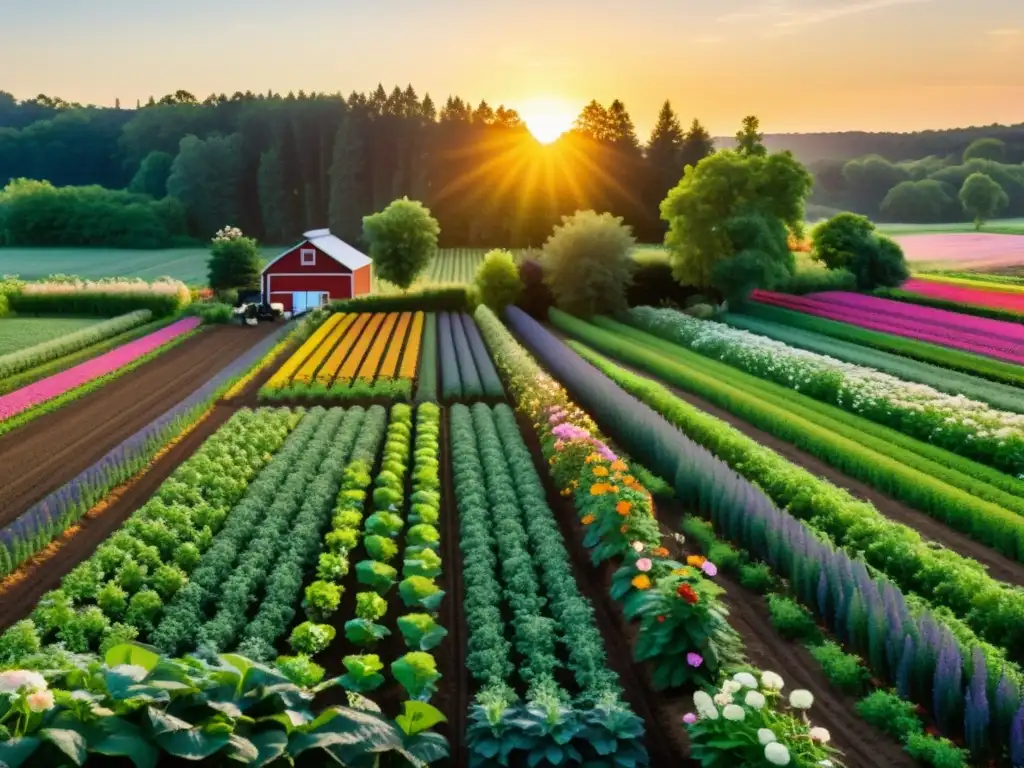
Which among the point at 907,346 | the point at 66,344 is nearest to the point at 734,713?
the point at 907,346

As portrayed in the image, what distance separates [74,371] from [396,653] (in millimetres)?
23683

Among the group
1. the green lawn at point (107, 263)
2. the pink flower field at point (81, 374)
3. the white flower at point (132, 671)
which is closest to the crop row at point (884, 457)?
the white flower at point (132, 671)

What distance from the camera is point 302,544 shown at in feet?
42.2

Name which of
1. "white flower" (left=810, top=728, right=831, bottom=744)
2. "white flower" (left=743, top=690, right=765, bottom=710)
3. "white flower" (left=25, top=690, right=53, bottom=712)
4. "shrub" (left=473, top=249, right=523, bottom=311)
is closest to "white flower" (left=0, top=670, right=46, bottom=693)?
"white flower" (left=25, top=690, right=53, bottom=712)

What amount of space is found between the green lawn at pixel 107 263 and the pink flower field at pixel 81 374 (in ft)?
103

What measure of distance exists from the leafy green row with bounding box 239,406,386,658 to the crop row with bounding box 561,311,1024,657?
7.57 m

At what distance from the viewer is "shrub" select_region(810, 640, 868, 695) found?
9633mm

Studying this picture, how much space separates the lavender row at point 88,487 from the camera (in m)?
13.3

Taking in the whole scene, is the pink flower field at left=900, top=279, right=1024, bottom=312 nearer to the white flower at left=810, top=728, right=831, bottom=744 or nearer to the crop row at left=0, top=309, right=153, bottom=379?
the white flower at left=810, top=728, right=831, bottom=744

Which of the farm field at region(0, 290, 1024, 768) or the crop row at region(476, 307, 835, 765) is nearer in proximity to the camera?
the crop row at region(476, 307, 835, 765)

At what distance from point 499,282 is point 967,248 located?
3798 centimetres

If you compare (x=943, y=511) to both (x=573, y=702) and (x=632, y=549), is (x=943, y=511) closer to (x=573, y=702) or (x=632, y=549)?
(x=632, y=549)

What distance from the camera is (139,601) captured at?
10844 millimetres

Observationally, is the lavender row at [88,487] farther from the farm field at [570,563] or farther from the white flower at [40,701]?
the white flower at [40,701]
